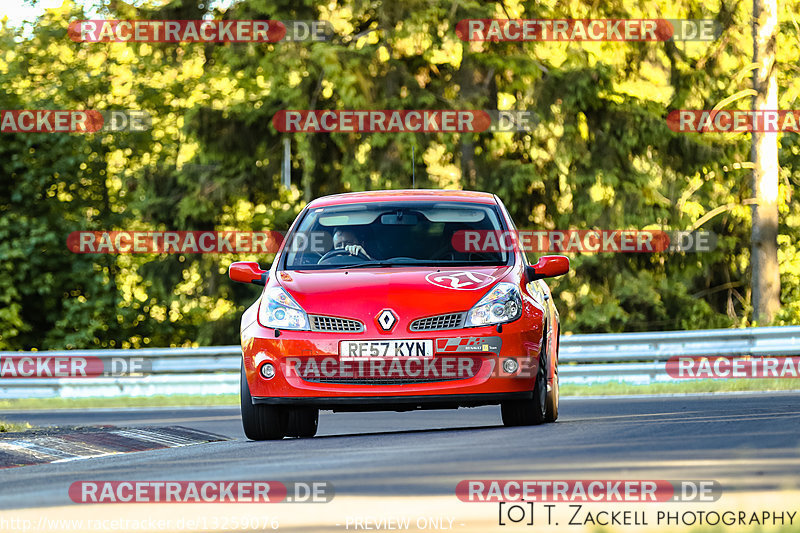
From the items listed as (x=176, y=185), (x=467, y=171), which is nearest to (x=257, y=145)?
(x=176, y=185)

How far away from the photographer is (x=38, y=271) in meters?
33.9

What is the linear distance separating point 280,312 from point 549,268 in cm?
211

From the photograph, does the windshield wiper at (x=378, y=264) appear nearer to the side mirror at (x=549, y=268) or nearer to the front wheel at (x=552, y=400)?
the side mirror at (x=549, y=268)

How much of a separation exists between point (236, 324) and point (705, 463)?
81.2 feet

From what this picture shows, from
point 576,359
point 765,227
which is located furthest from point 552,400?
point 765,227

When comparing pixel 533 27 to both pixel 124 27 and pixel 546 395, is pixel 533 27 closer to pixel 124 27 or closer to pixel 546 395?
pixel 124 27

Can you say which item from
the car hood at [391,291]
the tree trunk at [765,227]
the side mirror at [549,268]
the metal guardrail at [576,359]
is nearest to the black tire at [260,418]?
the car hood at [391,291]

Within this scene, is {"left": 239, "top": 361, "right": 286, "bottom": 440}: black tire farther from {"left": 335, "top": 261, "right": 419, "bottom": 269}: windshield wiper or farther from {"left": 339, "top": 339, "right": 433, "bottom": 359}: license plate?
{"left": 335, "top": 261, "right": 419, "bottom": 269}: windshield wiper

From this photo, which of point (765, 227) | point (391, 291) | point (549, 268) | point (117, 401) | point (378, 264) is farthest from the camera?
point (765, 227)

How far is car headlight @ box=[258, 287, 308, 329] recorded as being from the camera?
10414mm

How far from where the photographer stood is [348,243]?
1142 centimetres

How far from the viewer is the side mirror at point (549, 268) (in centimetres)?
1120

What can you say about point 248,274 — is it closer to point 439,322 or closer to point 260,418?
point 260,418

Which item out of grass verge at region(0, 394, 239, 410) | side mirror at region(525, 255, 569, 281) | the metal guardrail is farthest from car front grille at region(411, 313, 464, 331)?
grass verge at region(0, 394, 239, 410)
